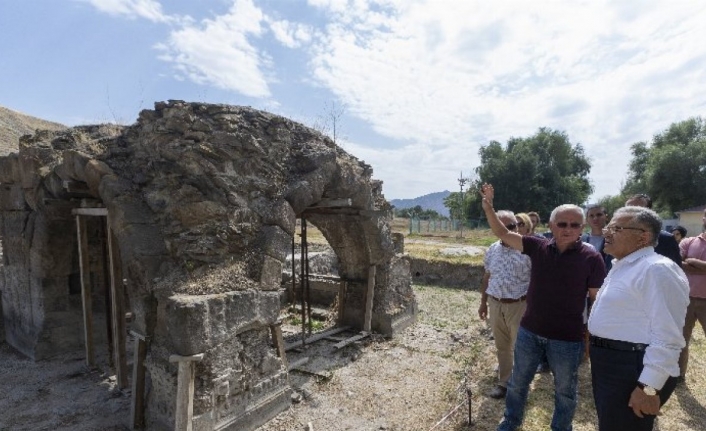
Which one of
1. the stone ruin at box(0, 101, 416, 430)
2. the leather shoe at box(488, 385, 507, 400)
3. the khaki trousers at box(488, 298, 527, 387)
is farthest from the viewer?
the leather shoe at box(488, 385, 507, 400)

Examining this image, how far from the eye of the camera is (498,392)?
4664mm

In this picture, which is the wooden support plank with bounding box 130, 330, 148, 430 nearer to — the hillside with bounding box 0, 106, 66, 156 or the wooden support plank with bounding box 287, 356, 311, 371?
the wooden support plank with bounding box 287, 356, 311, 371

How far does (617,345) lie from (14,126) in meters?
25.4

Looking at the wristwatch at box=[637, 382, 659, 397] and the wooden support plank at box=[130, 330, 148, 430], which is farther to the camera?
the wooden support plank at box=[130, 330, 148, 430]

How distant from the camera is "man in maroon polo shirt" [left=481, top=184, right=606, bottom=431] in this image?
124 inches

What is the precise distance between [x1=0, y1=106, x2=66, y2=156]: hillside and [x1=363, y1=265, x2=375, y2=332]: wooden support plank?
44.7 feet

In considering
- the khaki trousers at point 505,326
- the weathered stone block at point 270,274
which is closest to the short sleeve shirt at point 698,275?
the khaki trousers at point 505,326

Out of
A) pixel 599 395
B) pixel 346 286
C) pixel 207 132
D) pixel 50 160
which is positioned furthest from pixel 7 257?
pixel 599 395

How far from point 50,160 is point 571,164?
37.9m

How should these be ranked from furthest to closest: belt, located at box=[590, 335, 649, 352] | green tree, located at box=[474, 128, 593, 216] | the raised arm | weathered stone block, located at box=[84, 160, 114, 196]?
1. green tree, located at box=[474, 128, 593, 216]
2. weathered stone block, located at box=[84, 160, 114, 196]
3. the raised arm
4. belt, located at box=[590, 335, 649, 352]

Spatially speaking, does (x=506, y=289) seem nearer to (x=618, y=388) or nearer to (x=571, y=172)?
(x=618, y=388)

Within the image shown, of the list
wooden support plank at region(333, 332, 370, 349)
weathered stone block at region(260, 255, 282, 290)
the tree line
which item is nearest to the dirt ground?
wooden support plank at region(333, 332, 370, 349)

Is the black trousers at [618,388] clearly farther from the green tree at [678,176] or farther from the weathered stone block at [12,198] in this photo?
the green tree at [678,176]

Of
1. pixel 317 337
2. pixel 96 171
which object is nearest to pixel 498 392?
pixel 317 337
